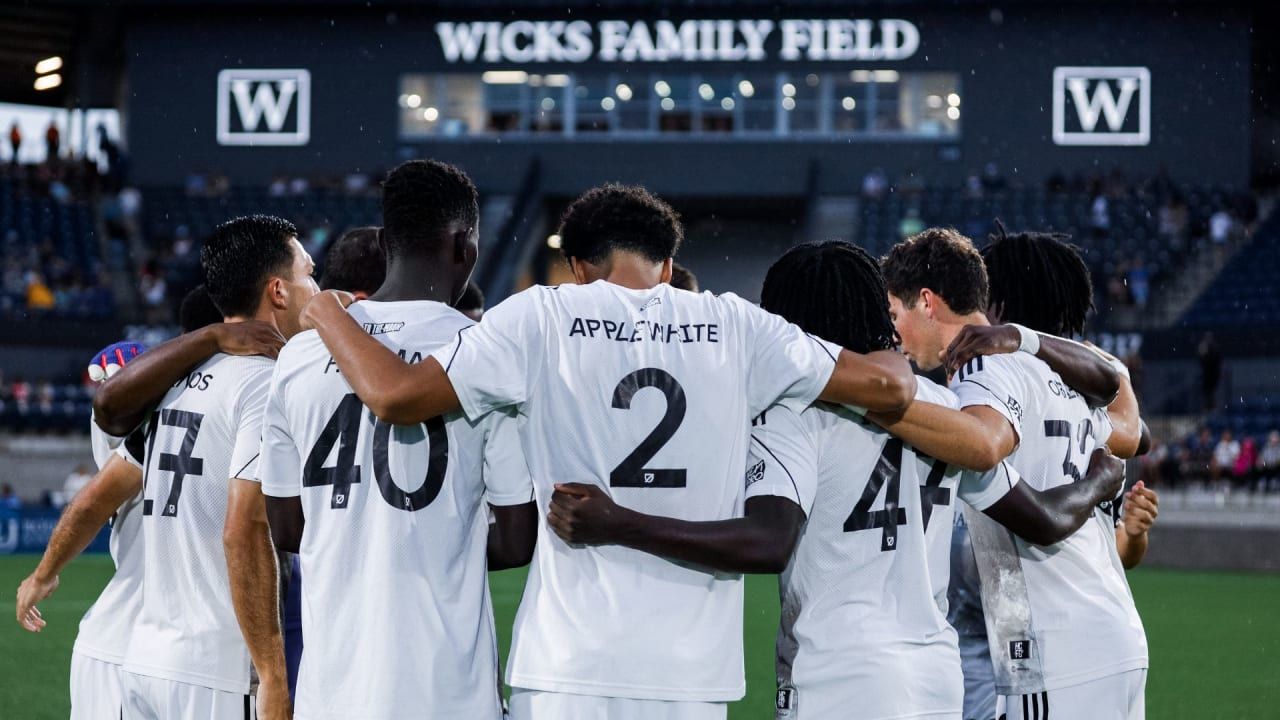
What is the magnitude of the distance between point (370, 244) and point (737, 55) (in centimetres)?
3144

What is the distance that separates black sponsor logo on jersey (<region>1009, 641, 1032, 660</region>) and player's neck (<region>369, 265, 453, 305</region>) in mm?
1833

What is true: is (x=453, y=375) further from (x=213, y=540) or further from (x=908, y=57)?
(x=908, y=57)

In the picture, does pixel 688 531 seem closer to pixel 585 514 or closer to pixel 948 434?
pixel 585 514

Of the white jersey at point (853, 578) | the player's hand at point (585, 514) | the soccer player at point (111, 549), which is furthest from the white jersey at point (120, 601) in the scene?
the white jersey at point (853, 578)

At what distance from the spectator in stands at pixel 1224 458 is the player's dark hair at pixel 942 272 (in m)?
18.4

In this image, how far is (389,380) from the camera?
3.16 metres

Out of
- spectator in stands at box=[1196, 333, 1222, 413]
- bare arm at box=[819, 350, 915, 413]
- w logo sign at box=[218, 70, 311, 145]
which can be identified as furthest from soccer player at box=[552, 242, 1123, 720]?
w logo sign at box=[218, 70, 311, 145]

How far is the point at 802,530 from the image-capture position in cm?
342

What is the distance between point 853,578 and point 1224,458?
1947 cm

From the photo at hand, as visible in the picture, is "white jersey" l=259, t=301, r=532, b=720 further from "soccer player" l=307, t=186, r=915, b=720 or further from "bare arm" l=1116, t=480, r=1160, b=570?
"bare arm" l=1116, t=480, r=1160, b=570

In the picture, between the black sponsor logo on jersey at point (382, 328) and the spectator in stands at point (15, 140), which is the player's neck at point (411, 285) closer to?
the black sponsor logo on jersey at point (382, 328)

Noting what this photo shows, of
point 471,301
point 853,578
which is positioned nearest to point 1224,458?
point 471,301

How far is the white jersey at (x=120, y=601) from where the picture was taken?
3.98m

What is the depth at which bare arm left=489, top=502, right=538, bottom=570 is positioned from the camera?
129 inches
